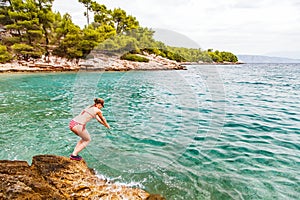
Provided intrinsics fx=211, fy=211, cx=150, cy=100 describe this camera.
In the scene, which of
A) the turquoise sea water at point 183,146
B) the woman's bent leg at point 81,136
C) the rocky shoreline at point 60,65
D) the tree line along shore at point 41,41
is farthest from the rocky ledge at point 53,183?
the tree line along shore at point 41,41

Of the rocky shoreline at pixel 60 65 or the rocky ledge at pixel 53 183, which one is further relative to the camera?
the rocky shoreline at pixel 60 65

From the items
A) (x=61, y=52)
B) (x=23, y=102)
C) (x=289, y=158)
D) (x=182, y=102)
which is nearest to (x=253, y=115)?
(x=182, y=102)

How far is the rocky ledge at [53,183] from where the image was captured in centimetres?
454

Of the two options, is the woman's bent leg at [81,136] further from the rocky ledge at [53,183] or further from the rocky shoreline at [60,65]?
the rocky shoreline at [60,65]

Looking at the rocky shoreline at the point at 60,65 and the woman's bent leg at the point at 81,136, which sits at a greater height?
the rocky shoreline at the point at 60,65

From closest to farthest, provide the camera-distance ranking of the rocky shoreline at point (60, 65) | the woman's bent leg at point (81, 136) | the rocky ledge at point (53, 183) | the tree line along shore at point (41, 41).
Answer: the rocky ledge at point (53, 183) < the woman's bent leg at point (81, 136) < the rocky shoreline at point (60, 65) < the tree line along shore at point (41, 41)

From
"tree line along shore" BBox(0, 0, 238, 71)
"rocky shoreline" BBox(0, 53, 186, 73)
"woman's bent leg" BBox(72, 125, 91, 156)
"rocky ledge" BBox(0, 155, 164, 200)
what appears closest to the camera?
"rocky ledge" BBox(0, 155, 164, 200)

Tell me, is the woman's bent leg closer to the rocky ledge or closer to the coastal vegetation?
the rocky ledge

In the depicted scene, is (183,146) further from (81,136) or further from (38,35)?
(38,35)

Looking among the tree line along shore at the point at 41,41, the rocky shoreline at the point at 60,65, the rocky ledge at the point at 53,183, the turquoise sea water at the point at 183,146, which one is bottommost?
the turquoise sea water at the point at 183,146

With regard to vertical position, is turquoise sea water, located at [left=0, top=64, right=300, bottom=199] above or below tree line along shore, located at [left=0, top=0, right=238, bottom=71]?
below

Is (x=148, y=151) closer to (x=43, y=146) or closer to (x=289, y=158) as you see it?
(x=43, y=146)

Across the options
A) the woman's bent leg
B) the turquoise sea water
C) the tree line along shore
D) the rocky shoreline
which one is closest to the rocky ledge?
the woman's bent leg

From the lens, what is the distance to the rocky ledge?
14.9ft
